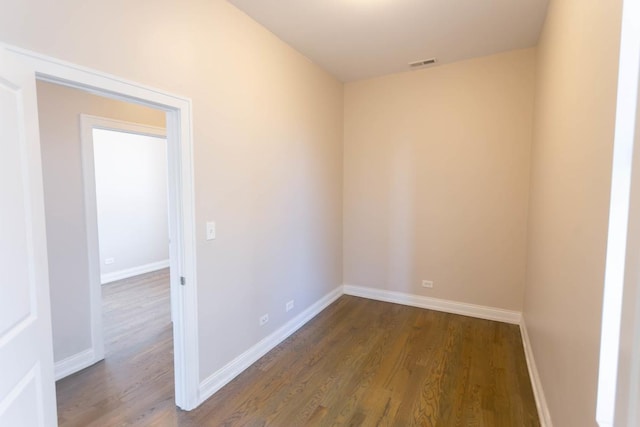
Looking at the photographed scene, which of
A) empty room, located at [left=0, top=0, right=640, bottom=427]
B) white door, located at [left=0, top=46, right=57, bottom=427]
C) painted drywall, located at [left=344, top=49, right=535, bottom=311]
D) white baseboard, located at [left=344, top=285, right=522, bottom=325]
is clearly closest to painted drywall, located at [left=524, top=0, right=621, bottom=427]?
empty room, located at [left=0, top=0, right=640, bottom=427]

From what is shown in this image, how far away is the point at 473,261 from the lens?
11.9ft

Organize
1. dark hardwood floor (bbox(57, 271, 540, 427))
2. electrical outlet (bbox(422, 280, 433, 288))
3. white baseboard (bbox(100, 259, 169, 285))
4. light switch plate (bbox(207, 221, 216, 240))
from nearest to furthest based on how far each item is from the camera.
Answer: dark hardwood floor (bbox(57, 271, 540, 427)) → light switch plate (bbox(207, 221, 216, 240)) → electrical outlet (bbox(422, 280, 433, 288)) → white baseboard (bbox(100, 259, 169, 285))

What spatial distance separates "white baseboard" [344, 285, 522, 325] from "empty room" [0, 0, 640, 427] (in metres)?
0.02

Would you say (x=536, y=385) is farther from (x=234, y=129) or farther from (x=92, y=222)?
(x=92, y=222)

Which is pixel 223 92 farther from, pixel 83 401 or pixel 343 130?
pixel 83 401

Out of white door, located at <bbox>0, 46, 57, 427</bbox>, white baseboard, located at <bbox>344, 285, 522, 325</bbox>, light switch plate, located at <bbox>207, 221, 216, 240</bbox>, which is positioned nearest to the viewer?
white door, located at <bbox>0, 46, 57, 427</bbox>

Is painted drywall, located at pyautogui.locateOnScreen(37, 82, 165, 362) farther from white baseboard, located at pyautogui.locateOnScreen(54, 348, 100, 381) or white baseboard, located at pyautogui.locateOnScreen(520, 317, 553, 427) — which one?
white baseboard, located at pyautogui.locateOnScreen(520, 317, 553, 427)

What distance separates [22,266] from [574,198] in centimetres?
237

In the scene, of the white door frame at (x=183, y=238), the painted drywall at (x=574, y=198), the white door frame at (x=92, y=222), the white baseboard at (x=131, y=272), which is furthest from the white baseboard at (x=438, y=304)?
the white baseboard at (x=131, y=272)

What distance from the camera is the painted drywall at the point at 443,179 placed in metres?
3.36

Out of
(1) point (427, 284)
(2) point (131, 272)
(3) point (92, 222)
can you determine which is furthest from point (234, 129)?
(2) point (131, 272)

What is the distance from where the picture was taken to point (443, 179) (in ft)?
12.1

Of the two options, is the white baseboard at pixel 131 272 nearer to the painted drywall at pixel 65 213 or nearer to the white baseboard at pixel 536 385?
the painted drywall at pixel 65 213

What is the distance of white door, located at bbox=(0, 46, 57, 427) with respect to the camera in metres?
1.10
